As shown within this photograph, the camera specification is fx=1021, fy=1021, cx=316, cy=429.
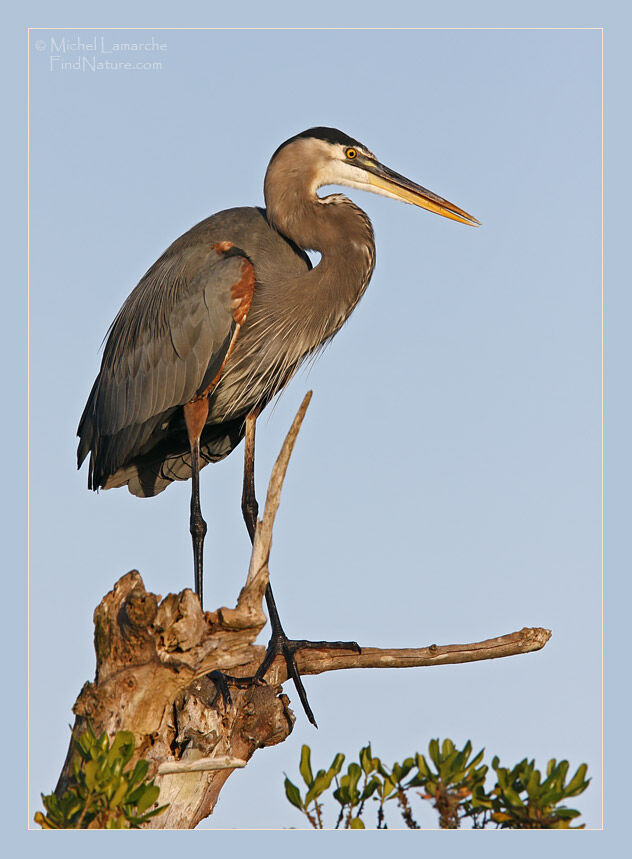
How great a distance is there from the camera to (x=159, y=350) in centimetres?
588

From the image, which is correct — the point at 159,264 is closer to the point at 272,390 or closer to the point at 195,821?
the point at 272,390

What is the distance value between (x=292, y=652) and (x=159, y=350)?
187cm

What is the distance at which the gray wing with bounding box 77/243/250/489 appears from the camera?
5605mm

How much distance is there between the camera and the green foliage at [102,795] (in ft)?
12.1

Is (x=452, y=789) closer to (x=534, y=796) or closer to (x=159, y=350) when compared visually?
(x=534, y=796)

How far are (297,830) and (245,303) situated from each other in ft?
9.13

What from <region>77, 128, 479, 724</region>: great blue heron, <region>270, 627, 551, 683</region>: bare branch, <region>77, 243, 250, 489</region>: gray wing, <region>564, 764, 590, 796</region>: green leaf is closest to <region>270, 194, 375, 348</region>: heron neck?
<region>77, 128, 479, 724</region>: great blue heron

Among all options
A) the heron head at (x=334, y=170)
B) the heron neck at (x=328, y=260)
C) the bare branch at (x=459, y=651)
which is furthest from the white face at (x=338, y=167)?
the bare branch at (x=459, y=651)

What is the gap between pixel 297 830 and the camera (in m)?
3.99

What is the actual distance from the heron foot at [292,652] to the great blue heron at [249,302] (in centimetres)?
11

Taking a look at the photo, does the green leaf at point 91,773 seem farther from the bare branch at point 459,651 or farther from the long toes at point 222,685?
the bare branch at point 459,651

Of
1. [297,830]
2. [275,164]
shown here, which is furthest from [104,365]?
[297,830]

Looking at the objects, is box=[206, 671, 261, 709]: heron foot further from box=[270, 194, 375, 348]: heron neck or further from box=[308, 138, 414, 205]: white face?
box=[308, 138, 414, 205]: white face

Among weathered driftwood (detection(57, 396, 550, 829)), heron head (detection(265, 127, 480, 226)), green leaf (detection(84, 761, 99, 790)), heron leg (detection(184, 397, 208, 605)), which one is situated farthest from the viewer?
heron head (detection(265, 127, 480, 226))
